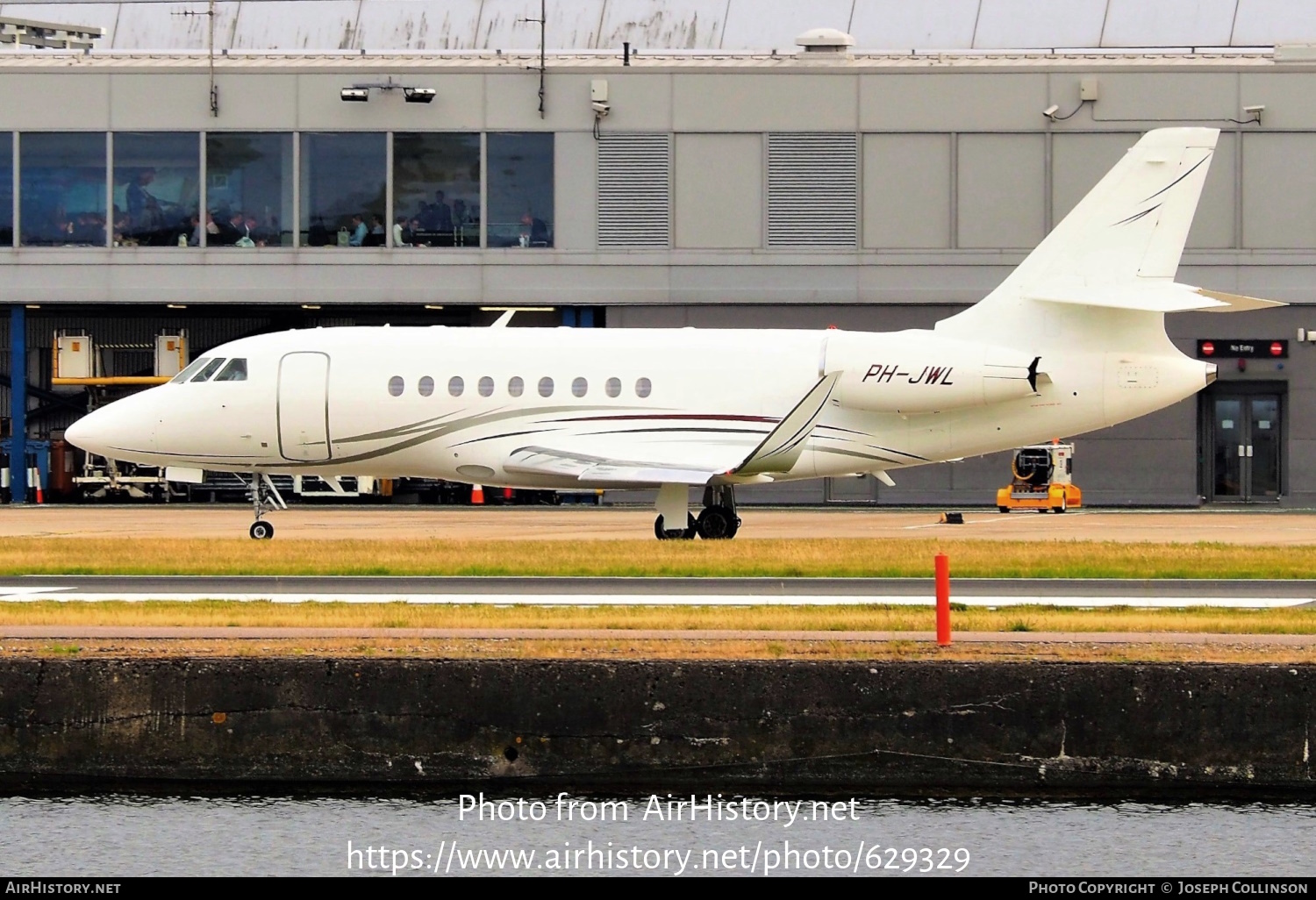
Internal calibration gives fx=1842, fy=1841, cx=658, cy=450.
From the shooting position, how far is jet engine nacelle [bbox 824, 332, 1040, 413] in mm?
28906

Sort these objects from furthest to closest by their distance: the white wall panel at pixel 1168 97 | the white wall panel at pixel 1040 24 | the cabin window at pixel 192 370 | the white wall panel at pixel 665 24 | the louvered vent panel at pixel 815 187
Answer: the white wall panel at pixel 665 24 → the white wall panel at pixel 1040 24 → the louvered vent panel at pixel 815 187 → the white wall panel at pixel 1168 97 → the cabin window at pixel 192 370

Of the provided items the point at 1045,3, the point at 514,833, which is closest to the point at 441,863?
the point at 514,833

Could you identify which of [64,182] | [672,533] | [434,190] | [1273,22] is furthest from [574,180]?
[1273,22]

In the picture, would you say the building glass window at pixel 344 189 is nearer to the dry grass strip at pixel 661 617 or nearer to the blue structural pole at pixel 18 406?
the blue structural pole at pixel 18 406

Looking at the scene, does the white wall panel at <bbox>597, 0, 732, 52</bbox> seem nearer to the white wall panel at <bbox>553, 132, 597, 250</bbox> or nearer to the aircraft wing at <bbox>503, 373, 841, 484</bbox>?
the white wall panel at <bbox>553, 132, 597, 250</bbox>

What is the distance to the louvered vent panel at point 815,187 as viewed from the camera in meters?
44.6

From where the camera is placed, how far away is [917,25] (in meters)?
47.7

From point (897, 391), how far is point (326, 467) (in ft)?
30.5

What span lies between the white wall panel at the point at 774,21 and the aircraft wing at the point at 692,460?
2138 cm

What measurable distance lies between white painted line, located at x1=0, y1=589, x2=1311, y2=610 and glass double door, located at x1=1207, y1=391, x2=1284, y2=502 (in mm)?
26221

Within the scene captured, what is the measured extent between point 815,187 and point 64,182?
18.4m

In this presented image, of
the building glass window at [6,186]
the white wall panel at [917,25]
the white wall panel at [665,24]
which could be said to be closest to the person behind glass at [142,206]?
the building glass window at [6,186]

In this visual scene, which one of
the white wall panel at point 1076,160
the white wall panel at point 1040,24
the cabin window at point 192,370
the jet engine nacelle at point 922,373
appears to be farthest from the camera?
the white wall panel at point 1040,24

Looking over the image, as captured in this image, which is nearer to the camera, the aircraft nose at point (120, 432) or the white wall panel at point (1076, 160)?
the aircraft nose at point (120, 432)
